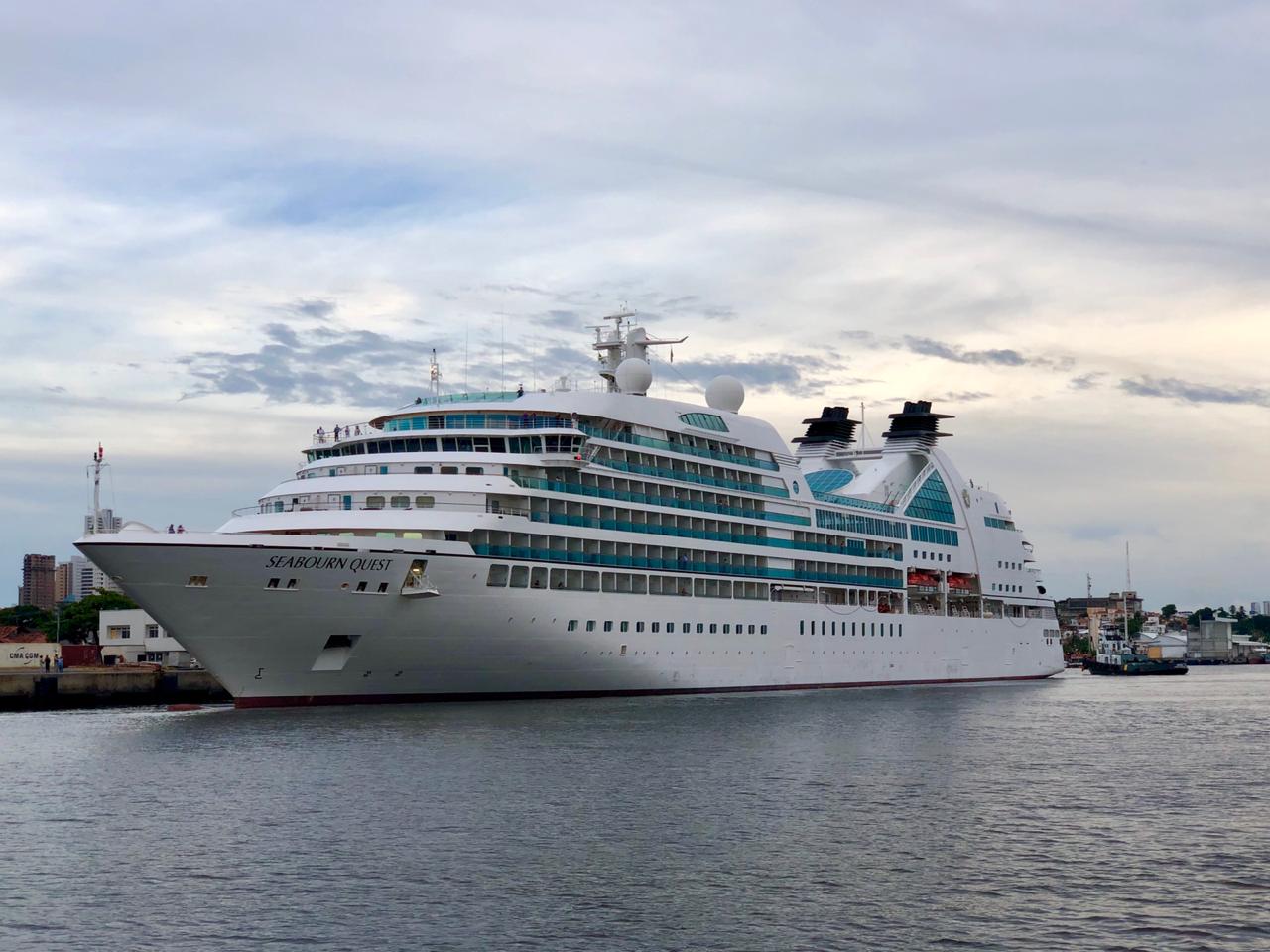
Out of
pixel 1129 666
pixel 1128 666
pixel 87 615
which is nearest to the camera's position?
pixel 87 615

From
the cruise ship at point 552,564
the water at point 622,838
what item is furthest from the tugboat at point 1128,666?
the water at point 622,838

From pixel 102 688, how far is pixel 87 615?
166 feet

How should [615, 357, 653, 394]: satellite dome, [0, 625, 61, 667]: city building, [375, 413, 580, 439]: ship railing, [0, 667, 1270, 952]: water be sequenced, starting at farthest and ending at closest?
[0, 625, 61, 667]: city building < [615, 357, 653, 394]: satellite dome < [375, 413, 580, 439]: ship railing < [0, 667, 1270, 952]: water

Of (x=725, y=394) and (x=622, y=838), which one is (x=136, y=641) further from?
(x=622, y=838)

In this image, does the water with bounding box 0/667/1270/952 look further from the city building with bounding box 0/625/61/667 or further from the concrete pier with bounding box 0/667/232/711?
the city building with bounding box 0/625/61/667

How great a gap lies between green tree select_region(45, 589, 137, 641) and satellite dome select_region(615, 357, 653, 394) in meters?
64.5

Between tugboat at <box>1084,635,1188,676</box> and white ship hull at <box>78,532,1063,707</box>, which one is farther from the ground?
white ship hull at <box>78,532,1063,707</box>

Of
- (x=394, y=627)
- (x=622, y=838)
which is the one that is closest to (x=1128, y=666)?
(x=394, y=627)

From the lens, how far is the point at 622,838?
28703 mm

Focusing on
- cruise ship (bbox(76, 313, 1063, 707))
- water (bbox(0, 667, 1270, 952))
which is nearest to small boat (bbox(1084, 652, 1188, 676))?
cruise ship (bbox(76, 313, 1063, 707))

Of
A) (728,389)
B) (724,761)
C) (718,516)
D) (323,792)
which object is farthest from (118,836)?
(728,389)

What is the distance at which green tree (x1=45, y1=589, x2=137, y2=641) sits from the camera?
393ft

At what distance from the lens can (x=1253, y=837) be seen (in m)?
28.6

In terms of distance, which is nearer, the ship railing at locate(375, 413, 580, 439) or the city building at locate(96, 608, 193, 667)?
the ship railing at locate(375, 413, 580, 439)
